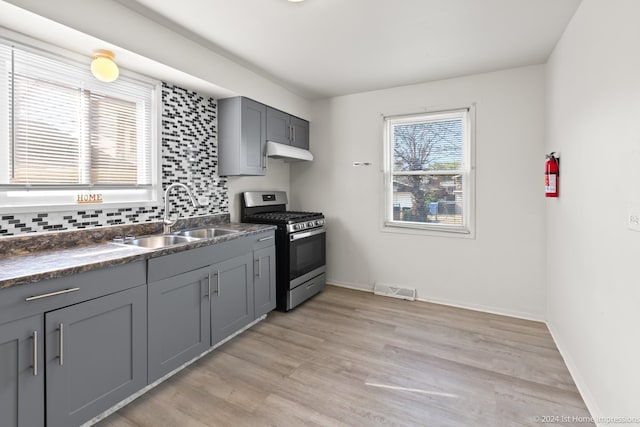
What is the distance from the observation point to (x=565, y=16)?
7.07 ft

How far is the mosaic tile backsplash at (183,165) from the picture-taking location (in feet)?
7.32

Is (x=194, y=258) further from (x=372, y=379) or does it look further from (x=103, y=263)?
(x=372, y=379)

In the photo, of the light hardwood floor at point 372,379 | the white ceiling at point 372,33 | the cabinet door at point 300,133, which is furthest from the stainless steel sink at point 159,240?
the cabinet door at point 300,133

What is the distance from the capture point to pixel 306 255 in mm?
3459

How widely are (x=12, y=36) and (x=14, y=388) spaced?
1.88 meters

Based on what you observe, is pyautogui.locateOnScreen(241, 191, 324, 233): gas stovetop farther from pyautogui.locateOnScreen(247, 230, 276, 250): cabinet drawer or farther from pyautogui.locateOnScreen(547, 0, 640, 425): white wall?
pyautogui.locateOnScreen(547, 0, 640, 425): white wall

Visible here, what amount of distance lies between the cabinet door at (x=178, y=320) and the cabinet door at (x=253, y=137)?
1267 mm

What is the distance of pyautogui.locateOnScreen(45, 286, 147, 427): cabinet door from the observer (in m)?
1.43

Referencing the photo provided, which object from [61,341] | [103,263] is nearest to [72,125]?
[103,263]

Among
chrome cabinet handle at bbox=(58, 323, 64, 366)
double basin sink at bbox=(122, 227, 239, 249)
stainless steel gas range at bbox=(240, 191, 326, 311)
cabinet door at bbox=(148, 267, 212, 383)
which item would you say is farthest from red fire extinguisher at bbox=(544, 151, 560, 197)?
chrome cabinet handle at bbox=(58, 323, 64, 366)

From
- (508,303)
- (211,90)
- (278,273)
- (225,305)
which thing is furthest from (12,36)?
(508,303)

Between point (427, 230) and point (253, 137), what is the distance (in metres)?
2.17

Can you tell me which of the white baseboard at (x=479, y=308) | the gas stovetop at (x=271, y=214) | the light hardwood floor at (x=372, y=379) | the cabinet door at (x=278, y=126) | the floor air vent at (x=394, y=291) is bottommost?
the light hardwood floor at (x=372, y=379)

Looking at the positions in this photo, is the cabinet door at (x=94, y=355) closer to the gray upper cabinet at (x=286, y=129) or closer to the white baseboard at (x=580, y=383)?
the gray upper cabinet at (x=286, y=129)
